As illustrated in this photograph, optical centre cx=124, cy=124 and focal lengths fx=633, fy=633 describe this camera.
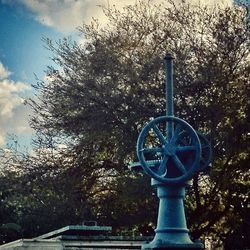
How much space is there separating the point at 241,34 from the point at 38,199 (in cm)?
1129

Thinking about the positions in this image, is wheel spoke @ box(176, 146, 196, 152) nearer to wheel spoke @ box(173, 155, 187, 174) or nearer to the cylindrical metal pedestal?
wheel spoke @ box(173, 155, 187, 174)

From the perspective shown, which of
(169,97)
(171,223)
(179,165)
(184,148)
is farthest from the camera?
(169,97)

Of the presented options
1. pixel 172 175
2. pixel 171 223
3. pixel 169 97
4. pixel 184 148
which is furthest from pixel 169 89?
pixel 171 223

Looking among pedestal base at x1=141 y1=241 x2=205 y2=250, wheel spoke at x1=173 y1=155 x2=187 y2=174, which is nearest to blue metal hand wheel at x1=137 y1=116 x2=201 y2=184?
wheel spoke at x1=173 y1=155 x2=187 y2=174

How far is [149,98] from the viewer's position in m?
25.0

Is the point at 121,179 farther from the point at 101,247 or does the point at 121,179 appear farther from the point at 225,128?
the point at 101,247

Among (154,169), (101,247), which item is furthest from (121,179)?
(154,169)

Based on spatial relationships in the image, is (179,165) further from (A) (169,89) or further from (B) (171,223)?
(A) (169,89)

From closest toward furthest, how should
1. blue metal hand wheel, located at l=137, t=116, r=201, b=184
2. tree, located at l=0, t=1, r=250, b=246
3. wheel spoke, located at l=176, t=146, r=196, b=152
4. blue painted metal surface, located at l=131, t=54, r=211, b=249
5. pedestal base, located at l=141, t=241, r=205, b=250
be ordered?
pedestal base, located at l=141, t=241, r=205, b=250
blue painted metal surface, located at l=131, t=54, r=211, b=249
blue metal hand wheel, located at l=137, t=116, r=201, b=184
wheel spoke, located at l=176, t=146, r=196, b=152
tree, located at l=0, t=1, r=250, b=246

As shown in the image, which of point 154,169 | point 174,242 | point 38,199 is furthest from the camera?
point 38,199

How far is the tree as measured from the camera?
80.9ft

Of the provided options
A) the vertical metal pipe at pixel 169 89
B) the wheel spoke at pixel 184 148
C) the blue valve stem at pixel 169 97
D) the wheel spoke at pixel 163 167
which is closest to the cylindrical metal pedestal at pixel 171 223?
the wheel spoke at pixel 163 167

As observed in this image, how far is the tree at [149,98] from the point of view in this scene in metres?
24.7

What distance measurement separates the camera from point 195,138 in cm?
955
